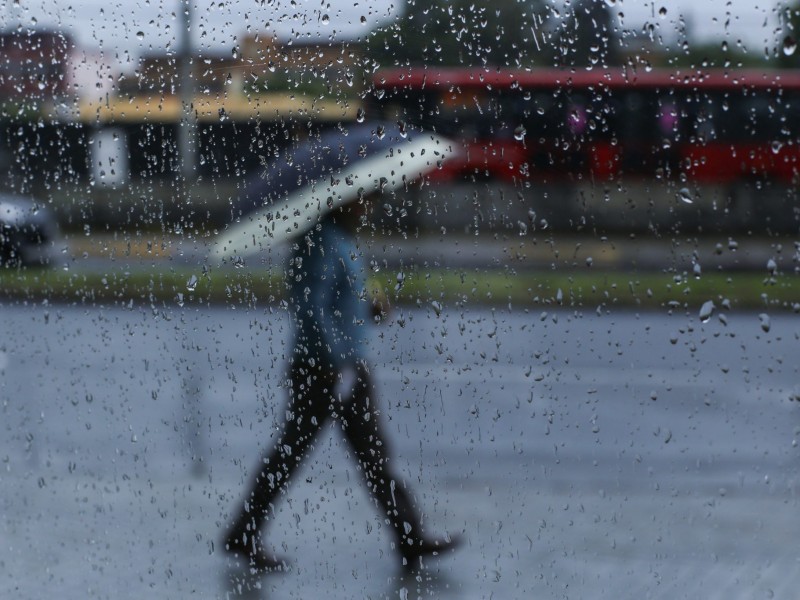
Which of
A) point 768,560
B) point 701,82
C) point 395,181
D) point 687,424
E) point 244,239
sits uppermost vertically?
point 701,82

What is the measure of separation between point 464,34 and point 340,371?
0.70 metres

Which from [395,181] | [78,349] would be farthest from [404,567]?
[78,349]

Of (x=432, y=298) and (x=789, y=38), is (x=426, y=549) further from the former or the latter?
(x=789, y=38)

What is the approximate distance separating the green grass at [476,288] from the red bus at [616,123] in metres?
0.13

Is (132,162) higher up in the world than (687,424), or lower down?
higher up

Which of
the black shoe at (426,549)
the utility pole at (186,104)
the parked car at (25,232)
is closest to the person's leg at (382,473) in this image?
→ the black shoe at (426,549)

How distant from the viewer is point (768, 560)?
2.27 m

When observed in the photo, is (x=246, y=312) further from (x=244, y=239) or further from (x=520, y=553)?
(x=520, y=553)

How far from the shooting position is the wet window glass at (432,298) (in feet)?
6.73

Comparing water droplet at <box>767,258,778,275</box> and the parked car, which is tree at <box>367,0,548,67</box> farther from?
the parked car

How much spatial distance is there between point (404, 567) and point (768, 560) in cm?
70

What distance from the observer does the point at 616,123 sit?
2.07 m

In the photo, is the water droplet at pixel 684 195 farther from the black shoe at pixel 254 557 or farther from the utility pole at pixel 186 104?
the black shoe at pixel 254 557

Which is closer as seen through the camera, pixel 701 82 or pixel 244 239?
pixel 701 82
